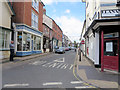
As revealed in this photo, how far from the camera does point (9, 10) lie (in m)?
12.2

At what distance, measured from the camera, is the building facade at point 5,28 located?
1102 cm

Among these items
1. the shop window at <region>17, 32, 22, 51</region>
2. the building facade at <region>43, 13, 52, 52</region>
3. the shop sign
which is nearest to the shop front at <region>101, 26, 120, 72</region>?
the shop sign

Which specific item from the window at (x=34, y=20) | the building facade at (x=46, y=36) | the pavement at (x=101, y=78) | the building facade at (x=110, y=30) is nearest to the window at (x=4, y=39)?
the window at (x=34, y=20)

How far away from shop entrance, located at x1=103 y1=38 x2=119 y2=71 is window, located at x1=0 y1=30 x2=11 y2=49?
11113 mm

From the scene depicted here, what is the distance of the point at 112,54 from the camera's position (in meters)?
7.13

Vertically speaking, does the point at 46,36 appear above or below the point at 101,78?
above

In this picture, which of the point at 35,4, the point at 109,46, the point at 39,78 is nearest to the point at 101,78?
the point at 109,46

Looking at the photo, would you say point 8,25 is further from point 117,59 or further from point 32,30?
point 117,59

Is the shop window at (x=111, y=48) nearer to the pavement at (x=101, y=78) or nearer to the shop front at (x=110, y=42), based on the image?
the shop front at (x=110, y=42)

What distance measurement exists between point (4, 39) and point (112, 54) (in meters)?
11.7

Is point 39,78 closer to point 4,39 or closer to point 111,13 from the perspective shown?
point 111,13

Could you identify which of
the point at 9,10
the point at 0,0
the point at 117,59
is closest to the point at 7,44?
the point at 9,10

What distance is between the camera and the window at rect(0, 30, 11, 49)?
1113 centimetres

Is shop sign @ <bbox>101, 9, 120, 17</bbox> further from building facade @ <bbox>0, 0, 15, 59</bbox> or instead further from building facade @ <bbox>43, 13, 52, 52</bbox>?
building facade @ <bbox>43, 13, 52, 52</bbox>
